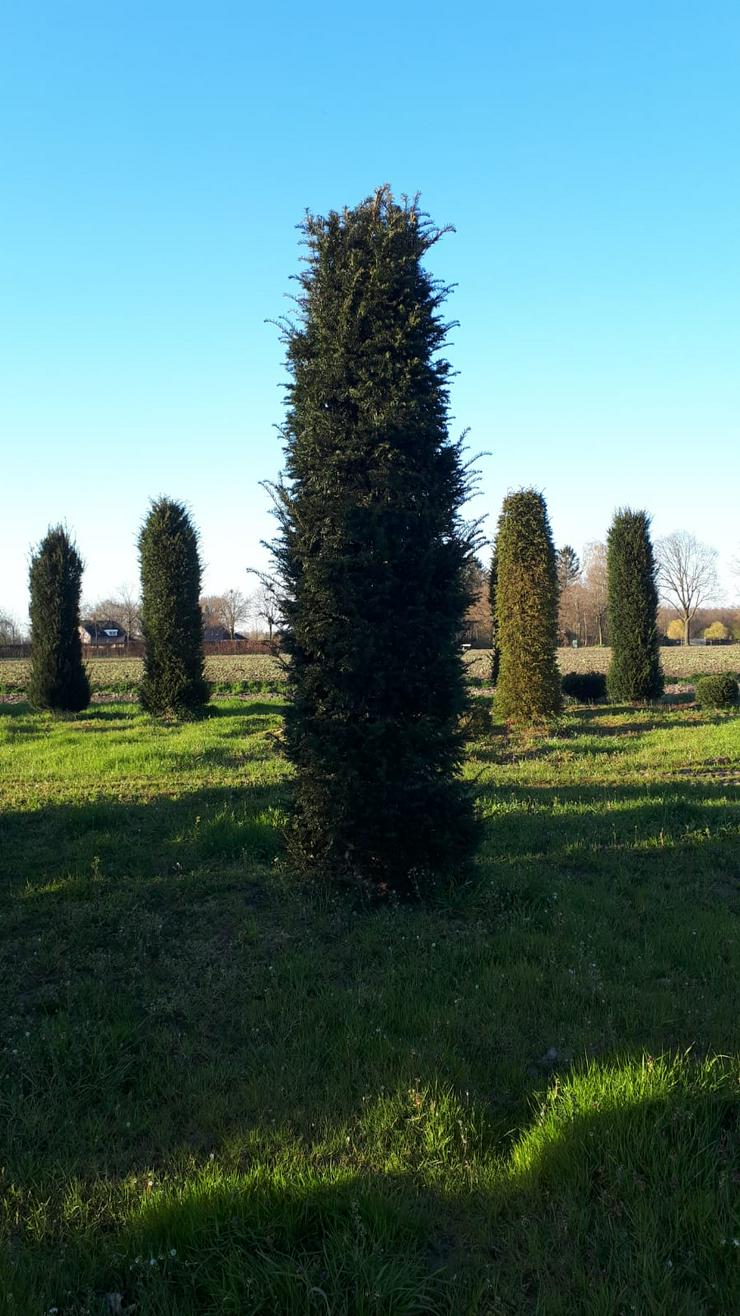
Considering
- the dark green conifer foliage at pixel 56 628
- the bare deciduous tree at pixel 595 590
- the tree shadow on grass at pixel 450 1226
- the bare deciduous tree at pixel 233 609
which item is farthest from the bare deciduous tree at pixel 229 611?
the tree shadow on grass at pixel 450 1226

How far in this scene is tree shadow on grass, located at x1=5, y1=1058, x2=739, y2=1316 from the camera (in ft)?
7.09

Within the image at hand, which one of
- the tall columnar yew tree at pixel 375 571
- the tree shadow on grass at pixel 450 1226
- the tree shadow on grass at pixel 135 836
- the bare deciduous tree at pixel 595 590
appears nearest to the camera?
the tree shadow on grass at pixel 450 1226

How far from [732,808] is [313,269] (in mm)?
6333

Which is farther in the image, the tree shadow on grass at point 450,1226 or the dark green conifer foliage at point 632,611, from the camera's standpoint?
the dark green conifer foliage at point 632,611

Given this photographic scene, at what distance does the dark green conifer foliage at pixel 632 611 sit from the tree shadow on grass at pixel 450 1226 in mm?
18302

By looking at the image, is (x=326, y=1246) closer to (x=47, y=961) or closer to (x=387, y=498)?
(x=47, y=961)

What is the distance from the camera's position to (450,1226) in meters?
2.46

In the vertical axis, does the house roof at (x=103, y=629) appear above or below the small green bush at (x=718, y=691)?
above

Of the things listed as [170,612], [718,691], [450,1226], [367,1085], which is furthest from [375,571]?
[718,691]

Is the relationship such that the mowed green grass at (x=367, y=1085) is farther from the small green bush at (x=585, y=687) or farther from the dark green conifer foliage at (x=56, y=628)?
the small green bush at (x=585, y=687)

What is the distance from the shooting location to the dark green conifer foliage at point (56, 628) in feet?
62.1

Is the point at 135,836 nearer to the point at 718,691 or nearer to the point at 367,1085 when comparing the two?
the point at 367,1085

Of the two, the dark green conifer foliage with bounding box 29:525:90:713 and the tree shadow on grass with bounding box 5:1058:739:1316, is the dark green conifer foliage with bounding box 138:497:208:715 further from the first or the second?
the tree shadow on grass with bounding box 5:1058:739:1316

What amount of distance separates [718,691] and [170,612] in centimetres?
1272
